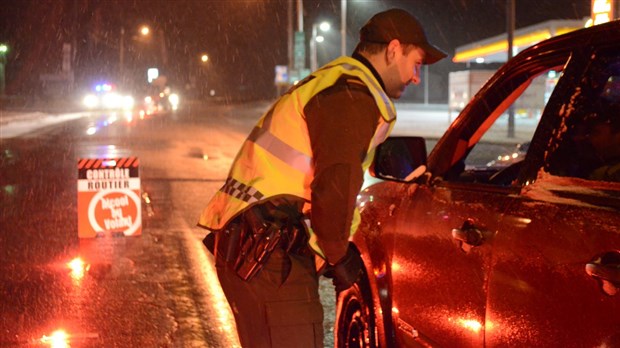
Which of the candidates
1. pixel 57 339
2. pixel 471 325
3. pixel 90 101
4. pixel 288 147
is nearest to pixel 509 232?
pixel 471 325

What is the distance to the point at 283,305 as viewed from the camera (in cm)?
279

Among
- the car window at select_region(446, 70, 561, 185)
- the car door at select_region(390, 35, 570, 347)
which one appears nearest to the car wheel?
the car door at select_region(390, 35, 570, 347)

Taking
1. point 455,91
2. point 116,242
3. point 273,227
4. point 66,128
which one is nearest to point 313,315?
point 273,227

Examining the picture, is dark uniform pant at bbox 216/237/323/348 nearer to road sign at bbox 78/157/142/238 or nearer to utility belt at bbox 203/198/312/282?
utility belt at bbox 203/198/312/282

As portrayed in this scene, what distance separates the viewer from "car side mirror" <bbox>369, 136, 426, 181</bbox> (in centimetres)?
347

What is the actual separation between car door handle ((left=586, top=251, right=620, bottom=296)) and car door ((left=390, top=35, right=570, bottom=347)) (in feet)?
1.50

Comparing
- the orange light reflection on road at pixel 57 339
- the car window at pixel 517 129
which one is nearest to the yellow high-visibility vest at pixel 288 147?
the orange light reflection on road at pixel 57 339

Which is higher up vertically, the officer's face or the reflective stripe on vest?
the officer's face

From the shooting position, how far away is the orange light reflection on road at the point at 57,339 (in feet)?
18.2

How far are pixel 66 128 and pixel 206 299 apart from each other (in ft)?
91.2

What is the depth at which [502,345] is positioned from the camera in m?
2.66

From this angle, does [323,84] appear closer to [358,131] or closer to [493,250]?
[358,131]

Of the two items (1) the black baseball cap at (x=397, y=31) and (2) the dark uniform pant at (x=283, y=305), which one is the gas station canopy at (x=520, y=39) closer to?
(1) the black baseball cap at (x=397, y=31)

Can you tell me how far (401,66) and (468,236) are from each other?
619 millimetres
